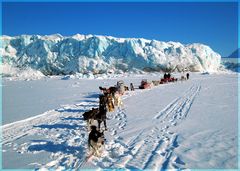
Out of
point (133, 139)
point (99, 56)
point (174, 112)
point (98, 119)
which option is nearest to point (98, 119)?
point (98, 119)

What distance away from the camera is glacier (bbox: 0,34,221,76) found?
9269 cm

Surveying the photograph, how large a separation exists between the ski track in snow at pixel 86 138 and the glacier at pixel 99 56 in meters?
76.8

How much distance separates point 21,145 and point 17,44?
10133 centimetres

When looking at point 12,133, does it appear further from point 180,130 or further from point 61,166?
point 180,130

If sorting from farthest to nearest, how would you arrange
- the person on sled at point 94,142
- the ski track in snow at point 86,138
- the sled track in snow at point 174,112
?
the sled track in snow at point 174,112 → the person on sled at point 94,142 → the ski track in snow at point 86,138

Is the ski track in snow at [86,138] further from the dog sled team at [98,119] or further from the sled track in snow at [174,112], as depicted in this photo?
the dog sled team at [98,119]

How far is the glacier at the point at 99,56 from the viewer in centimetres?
9269

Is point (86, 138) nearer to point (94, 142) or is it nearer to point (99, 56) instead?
point (94, 142)

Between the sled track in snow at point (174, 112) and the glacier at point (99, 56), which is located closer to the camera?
the sled track in snow at point (174, 112)

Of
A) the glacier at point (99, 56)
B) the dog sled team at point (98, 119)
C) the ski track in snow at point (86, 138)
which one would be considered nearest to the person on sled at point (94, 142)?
the dog sled team at point (98, 119)

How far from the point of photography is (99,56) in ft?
313

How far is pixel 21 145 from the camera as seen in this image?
946cm

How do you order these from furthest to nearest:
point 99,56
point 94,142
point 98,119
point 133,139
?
1. point 99,56
2. point 98,119
3. point 133,139
4. point 94,142

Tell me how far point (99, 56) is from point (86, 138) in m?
86.4
